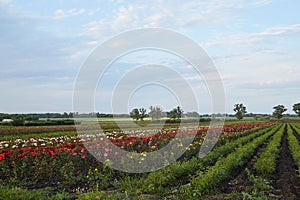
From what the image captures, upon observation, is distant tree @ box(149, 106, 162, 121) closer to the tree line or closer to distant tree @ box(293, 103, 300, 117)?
the tree line

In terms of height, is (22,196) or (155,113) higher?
(155,113)

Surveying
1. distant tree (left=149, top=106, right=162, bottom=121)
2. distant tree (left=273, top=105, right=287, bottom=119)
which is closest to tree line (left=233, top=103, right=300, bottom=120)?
distant tree (left=273, top=105, right=287, bottom=119)

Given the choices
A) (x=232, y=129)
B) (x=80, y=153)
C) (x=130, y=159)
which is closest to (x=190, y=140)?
(x=130, y=159)

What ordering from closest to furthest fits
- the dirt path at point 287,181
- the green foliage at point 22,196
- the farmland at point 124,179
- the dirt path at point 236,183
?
the green foliage at point 22,196, the farmland at point 124,179, the dirt path at point 287,181, the dirt path at point 236,183

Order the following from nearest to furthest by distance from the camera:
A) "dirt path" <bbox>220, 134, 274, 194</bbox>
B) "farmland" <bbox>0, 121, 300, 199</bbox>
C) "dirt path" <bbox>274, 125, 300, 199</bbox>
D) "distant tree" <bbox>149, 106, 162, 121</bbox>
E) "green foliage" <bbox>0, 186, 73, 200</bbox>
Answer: "green foliage" <bbox>0, 186, 73, 200</bbox> → "farmland" <bbox>0, 121, 300, 199</bbox> → "dirt path" <bbox>274, 125, 300, 199</bbox> → "dirt path" <bbox>220, 134, 274, 194</bbox> → "distant tree" <bbox>149, 106, 162, 121</bbox>

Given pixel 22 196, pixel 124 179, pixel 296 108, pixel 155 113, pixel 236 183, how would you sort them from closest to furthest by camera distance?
pixel 22 196 → pixel 236 183 → pixel 124 179 → pixel 155 113 → pixel 296 108

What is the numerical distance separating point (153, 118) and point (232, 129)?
22.2 ft

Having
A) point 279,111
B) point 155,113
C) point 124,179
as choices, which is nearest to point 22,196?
point 124,179

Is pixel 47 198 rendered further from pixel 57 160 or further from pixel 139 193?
pixel 57 160

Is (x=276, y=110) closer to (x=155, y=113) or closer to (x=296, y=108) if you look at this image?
(x=296, y=108)

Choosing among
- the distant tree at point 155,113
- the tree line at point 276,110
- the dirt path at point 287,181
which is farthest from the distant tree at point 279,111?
the dirt path at point 287,181

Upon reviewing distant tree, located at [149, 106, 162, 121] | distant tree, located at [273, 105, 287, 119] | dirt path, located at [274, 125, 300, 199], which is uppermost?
distant tree, located at [273, 105, 287, 119]

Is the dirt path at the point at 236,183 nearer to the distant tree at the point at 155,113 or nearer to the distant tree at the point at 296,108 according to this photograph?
the distant tree at the point at 155,113

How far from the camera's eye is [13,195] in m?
6.43
